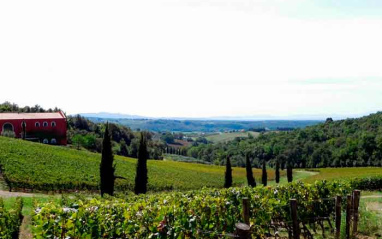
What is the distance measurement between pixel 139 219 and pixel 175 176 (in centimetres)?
5026

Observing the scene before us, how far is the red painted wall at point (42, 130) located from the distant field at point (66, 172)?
14.6m

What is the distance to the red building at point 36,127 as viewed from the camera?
68.8 m

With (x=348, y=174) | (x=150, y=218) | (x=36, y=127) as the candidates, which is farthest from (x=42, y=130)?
(x=150, y=218)

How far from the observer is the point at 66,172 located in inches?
1759

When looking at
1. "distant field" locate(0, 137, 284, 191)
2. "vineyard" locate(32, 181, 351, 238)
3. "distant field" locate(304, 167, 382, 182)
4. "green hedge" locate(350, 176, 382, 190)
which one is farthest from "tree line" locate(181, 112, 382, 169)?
"vineyard" locate(32, 181, 351, 238)

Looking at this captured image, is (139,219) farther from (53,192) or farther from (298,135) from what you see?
(298,135)

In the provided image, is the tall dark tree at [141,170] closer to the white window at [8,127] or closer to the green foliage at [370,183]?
the green foliage at [370,183]

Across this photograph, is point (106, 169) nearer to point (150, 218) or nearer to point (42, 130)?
point (150, 218)

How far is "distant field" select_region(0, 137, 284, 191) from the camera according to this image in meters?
38.7

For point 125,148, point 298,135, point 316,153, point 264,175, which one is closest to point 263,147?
point 298,135

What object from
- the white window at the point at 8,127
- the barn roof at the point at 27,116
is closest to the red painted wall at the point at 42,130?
the white window at the point at 8,127

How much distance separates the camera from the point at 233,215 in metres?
12.7

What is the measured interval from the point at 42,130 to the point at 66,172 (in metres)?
30.1

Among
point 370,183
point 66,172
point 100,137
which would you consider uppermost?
point 370,183
